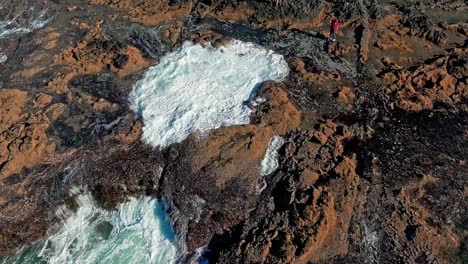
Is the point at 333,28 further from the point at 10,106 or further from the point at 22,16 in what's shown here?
the point at 22,16

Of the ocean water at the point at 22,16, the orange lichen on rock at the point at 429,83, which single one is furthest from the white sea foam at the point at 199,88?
the ocean water at the point at 22,16

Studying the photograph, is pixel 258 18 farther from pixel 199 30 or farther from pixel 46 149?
pixel 46 149

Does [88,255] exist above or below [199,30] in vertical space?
below

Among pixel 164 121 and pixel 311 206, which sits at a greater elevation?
pixel 164 121

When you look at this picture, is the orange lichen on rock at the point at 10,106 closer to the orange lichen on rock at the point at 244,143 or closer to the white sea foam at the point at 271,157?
the orange lichen on rock at the point at 244,143

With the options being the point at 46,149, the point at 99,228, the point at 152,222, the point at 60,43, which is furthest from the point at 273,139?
the point at 60,43

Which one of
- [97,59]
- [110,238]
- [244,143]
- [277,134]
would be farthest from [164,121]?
[97,59]
